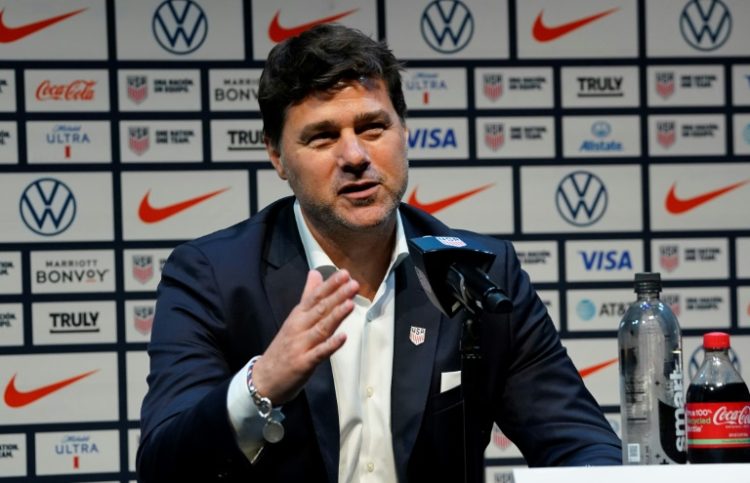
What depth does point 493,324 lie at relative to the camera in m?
1.99

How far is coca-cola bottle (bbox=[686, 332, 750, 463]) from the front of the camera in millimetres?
1478

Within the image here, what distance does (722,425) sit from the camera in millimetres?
1481

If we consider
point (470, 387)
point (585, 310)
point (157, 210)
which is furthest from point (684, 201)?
point (470, 387)

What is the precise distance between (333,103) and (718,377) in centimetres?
82

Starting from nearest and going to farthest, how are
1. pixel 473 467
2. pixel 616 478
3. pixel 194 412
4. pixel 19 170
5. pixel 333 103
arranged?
pixel 616 478 < pixel 473 467 < pixel 194 412 < pixel 333 103 < pixel 19 170

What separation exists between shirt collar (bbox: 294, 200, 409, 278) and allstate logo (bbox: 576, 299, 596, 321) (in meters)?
2.26

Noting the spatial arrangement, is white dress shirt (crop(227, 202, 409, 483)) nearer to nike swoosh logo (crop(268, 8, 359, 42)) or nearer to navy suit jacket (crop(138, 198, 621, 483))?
navy suit jacket (crop(138, 198, 621, 483))

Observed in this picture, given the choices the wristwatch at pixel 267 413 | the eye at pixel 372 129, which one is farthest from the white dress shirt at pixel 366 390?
the wristwatch at pixel 267 413

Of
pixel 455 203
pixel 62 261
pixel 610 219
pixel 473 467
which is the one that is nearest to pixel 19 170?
pixel 62 261

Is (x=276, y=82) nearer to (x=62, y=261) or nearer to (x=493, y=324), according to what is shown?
(x=493, y=324)

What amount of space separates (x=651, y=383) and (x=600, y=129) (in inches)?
107

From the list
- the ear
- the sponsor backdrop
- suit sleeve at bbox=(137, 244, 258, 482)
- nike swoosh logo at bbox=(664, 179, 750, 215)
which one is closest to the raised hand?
suit sleeve at bbox=(137, 244, 258, 482)

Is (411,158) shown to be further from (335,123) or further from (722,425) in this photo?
(722,425)

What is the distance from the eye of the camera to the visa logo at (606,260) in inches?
165
